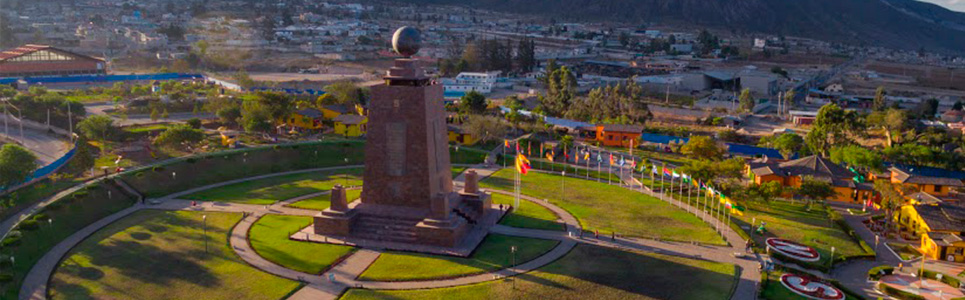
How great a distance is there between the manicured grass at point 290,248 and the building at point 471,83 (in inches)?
3121

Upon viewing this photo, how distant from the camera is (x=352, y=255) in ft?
123

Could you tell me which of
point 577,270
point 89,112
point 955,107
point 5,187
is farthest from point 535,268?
point 955,107

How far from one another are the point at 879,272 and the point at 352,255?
29143 millimetres

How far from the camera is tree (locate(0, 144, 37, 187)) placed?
1745 inches

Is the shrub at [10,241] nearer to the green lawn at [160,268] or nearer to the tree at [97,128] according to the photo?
the green lawn at [160,268]

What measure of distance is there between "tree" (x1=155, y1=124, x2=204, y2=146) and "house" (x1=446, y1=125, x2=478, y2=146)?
2521 centimetres

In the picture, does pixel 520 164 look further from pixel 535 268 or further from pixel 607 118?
pixel 607 118

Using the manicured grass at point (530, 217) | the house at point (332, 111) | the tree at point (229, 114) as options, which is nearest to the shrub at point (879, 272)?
the manicured grass at point (530, 217)

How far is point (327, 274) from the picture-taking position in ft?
113

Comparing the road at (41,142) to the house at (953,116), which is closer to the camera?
the road at (41,142)

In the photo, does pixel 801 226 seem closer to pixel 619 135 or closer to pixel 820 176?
pixel 820 176

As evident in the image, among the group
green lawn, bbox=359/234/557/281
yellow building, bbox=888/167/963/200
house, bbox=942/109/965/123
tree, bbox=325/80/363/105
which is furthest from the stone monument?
house, bbox=942/109/965/123

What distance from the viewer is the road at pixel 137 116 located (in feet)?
255

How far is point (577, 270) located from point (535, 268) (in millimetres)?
2260
